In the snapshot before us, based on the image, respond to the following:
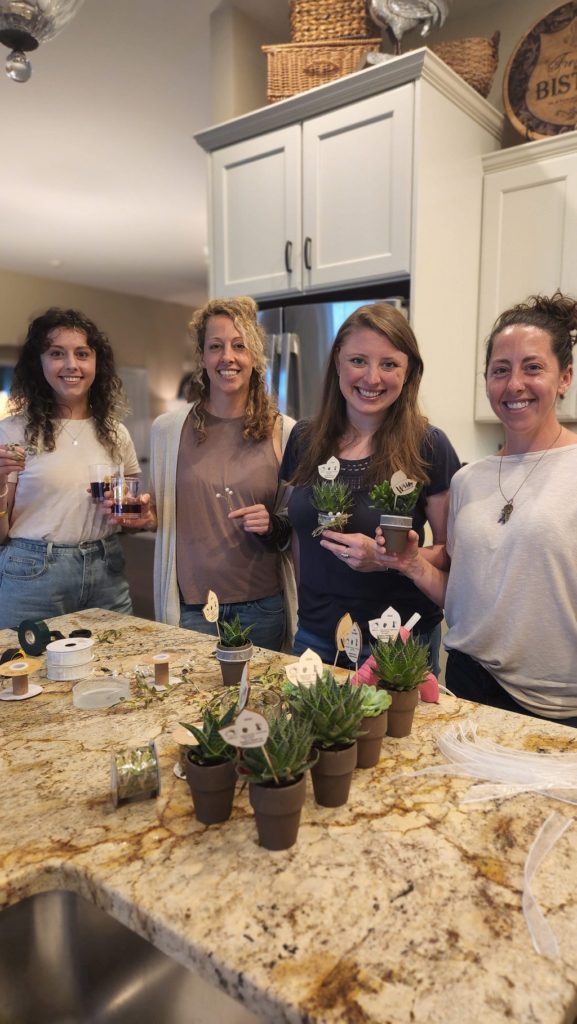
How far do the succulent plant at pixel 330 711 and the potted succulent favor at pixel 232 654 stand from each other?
0.31 m

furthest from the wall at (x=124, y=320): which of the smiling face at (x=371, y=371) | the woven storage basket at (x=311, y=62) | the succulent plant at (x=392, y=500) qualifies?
the succulent plant at (x=392, y=500)

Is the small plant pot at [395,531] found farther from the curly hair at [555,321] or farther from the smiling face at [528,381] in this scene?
the curly hair at [555,321]

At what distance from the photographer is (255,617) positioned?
198 centimetres

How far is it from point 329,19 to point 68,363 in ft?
5.69

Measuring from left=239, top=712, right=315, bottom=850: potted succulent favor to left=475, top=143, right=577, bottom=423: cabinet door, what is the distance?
1948 millimetres

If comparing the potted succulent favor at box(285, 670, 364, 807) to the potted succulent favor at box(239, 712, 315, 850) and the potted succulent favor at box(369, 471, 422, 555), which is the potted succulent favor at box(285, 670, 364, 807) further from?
the potted succulent favor at box(369, 471, 422, 555)

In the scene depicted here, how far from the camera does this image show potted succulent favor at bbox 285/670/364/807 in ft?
2.91

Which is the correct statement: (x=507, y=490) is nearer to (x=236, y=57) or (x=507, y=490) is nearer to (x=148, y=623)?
(x=148, y=623)

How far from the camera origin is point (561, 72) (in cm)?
246

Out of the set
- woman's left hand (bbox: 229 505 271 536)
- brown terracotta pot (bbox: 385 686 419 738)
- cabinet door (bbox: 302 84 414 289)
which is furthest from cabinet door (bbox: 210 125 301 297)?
brown terracotta pot (bbox: 385 686 419 738)

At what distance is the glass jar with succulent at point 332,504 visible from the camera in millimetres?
1535

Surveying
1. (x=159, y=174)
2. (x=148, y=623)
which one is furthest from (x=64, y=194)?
(x=148, y=623)

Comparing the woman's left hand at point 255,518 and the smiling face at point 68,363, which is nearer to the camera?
the woman's left hand at point 255,518

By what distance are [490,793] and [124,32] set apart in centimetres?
339
